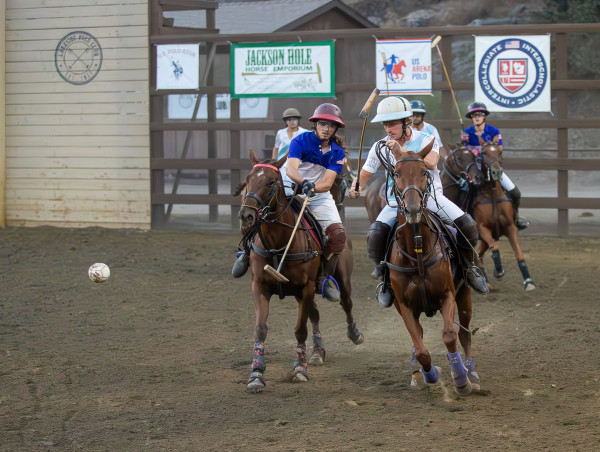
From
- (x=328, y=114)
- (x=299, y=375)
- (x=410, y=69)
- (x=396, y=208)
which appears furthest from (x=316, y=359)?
(x=410, y=69)

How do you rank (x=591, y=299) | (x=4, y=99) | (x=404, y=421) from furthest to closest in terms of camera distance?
(x=4, y=99), (x=591, y=299), (x=404, y=421)

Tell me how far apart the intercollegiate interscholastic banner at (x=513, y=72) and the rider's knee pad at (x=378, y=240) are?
9.20 metres

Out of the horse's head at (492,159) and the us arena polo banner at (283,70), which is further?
the us arena polo banner at (283,70)

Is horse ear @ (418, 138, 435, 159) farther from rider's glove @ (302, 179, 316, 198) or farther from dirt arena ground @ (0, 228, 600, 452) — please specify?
dirt arena ground @ (0, 228, 600, 452)

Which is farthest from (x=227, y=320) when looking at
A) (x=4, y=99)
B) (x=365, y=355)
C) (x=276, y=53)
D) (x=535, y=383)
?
(x=4, y=99)

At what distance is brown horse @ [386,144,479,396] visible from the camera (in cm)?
658

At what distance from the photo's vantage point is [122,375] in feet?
25.4

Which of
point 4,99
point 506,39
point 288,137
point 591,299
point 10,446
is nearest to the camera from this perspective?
point 10,446

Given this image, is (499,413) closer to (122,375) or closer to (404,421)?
(404,421)

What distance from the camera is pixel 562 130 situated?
51.5 ft

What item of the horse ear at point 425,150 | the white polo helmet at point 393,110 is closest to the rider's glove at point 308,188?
the white polo helmet at point 393,110

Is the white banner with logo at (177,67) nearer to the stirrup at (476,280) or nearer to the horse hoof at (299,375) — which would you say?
the horse hoof at (299,375)

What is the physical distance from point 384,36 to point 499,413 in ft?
35.4

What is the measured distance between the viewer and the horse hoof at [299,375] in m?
7.55
